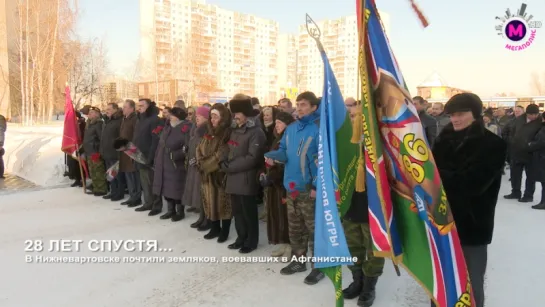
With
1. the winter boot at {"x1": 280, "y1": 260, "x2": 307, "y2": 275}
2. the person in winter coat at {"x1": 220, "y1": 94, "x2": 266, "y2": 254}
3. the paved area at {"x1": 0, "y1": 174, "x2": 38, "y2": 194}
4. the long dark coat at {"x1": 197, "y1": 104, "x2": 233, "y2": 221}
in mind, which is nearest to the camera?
the winter boot at {"x1": 280, "y1": 260, "x2": 307, "y2": 275}

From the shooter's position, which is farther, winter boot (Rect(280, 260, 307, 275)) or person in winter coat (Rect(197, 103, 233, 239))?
person in winter coat (Rect(197, 103, 233, 239))

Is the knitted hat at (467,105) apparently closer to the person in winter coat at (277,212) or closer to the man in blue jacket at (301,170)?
the man in blue jacket at (301,170)

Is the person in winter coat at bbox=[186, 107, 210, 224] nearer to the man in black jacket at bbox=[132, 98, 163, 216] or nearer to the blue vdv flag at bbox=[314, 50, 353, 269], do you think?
the man in black jacket at bbox=[132, 98, 163, 216]

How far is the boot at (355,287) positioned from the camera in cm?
352

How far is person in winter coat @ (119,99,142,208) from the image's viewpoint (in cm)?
689

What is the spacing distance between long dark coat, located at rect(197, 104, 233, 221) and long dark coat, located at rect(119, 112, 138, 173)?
235 centimetres

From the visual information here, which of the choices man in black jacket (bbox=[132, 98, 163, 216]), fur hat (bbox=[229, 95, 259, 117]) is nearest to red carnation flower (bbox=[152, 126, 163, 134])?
man in black jacket (bbox=[132, 98, 163, 216])

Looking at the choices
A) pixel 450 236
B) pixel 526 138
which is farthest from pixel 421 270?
pixel 526 138

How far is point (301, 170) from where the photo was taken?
3.83 metres

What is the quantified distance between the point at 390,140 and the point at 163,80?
141ft

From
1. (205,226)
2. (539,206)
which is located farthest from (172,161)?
(539,206)

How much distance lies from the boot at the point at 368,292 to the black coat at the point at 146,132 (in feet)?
14.1

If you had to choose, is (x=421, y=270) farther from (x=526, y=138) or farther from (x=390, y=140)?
(x=526, y=138)

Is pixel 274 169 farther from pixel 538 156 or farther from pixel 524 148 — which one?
pixel 538 156
